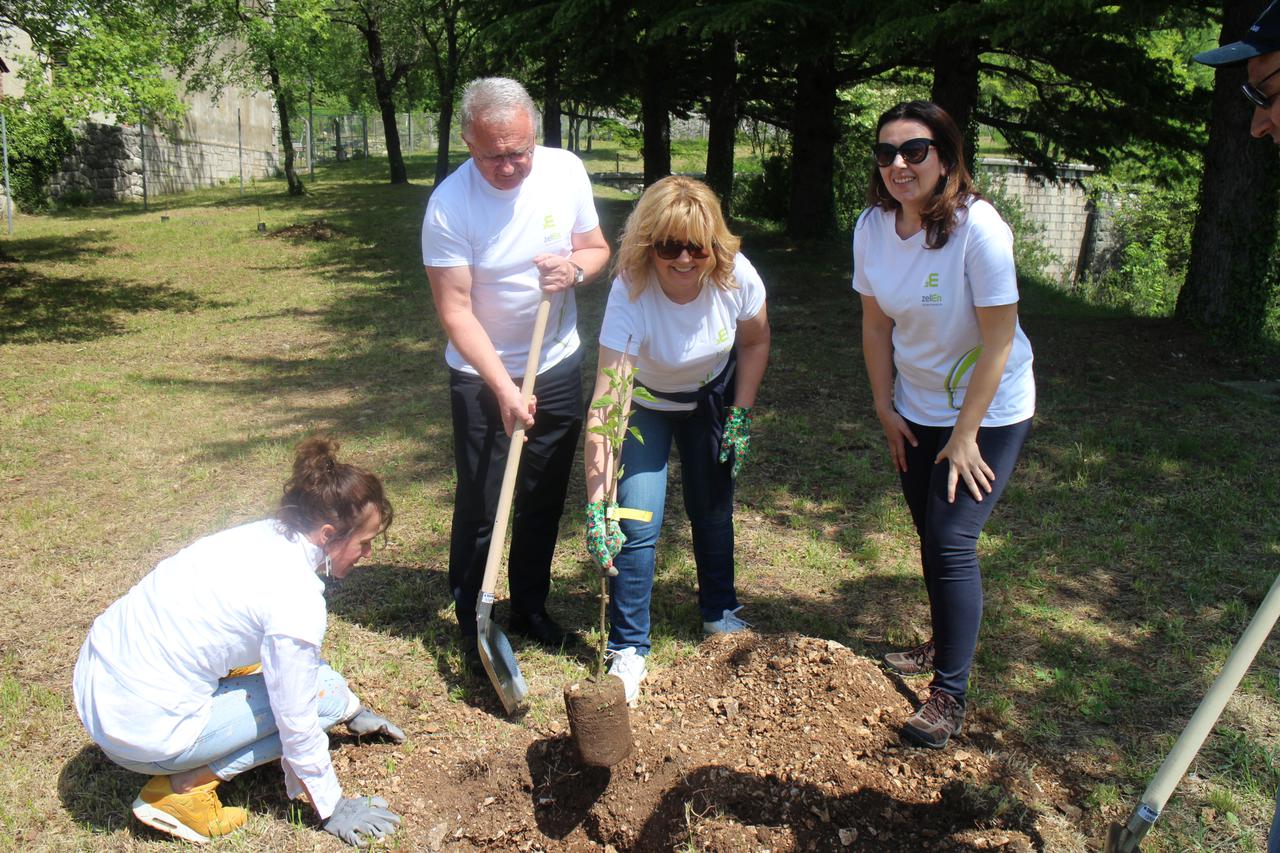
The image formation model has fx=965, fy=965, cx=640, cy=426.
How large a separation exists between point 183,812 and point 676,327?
6.62 feet

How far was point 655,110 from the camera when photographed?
38.2 feet

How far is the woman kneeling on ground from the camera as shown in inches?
98.8

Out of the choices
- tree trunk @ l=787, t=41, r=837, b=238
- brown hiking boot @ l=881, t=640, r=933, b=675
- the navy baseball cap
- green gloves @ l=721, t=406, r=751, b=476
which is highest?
tree trunk @ l=787, t=41, r=837, b=238

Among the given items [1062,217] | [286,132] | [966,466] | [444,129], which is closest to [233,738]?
[966,466]

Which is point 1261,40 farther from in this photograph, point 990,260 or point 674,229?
point 674,229

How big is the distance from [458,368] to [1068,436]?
4166mm

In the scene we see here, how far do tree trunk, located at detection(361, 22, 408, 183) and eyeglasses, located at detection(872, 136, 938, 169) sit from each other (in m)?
22.6

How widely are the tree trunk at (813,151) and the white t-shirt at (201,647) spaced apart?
1019 centimetres

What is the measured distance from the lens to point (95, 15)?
386 inches

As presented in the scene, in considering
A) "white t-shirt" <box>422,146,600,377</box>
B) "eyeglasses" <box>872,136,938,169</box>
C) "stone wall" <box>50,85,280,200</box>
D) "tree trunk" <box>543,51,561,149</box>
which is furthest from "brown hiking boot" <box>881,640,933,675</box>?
"stone wall" <box>50,85,280,200</box>

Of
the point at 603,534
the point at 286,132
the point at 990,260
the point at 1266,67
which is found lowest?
the point at 603,534

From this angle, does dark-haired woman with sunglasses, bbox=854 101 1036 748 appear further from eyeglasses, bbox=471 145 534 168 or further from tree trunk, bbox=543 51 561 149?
tree trunk, bbox=543 51 561 149

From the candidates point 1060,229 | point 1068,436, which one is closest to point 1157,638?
point 1068,436

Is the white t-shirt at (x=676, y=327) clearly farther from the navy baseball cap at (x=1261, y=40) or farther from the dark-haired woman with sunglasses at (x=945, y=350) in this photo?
the navy baseball cap at (x=1261, y=40)
